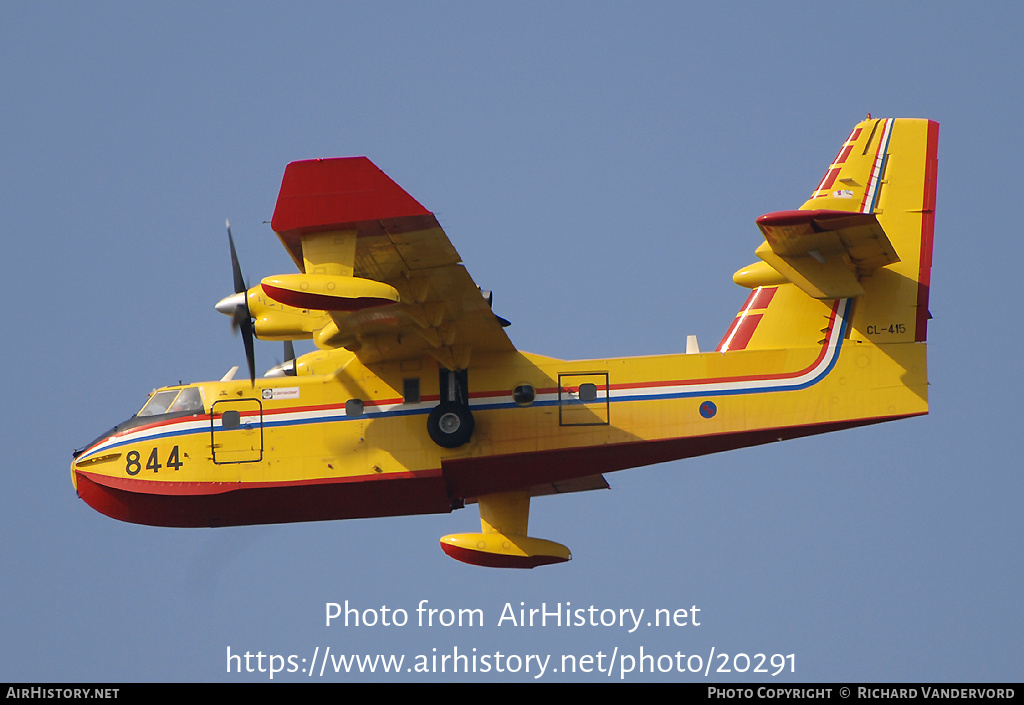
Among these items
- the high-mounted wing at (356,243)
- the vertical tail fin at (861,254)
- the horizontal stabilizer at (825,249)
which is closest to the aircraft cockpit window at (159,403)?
the high-mounted wing at (356,243)

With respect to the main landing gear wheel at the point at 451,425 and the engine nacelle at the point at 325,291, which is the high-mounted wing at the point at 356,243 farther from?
the main landing gear wheel at the point at 451,425

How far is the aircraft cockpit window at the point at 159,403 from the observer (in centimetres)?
1972

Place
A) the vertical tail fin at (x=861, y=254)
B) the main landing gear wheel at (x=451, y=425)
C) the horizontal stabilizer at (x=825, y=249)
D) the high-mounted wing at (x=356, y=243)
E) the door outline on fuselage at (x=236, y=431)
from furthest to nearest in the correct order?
the door outline on fuselage at (x=236, y=431)
the main landing gear wheel at (x=451, y=425)
the vertical tail fin at (x=861, y=254)
the horizontal stabilizer at (x=825, y=249)
the high-mounted wing at (x=356, y=243)

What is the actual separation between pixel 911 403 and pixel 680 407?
3.12 m

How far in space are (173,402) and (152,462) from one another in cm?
96

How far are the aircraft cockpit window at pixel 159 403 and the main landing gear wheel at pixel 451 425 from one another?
13.5ft

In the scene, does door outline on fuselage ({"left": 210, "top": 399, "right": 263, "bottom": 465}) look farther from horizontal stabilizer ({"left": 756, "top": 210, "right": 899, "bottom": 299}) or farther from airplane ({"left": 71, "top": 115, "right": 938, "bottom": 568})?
horizontal stabilizer ({"left": 756, "top": 210, "right": 899, "bottom": 299})

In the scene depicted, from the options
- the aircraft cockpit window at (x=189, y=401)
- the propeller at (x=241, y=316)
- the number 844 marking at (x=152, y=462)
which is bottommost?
the number 844 marking at (x=152, y=462)

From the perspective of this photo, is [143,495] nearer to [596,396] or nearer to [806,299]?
[596,396]

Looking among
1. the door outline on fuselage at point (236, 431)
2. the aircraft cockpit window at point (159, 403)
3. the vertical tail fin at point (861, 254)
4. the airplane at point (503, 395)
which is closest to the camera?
the vertical tail fin at point (861, 254)

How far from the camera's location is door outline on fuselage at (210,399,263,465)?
19.1m

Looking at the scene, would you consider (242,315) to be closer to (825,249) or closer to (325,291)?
(325,291)

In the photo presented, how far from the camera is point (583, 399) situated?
18.7m

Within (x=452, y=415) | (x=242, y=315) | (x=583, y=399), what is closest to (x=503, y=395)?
(x=452, y=415)
